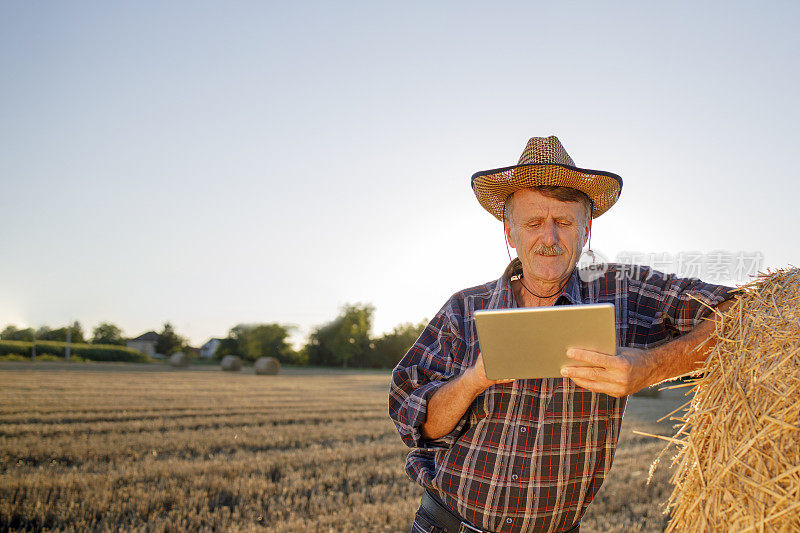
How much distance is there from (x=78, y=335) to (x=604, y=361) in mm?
85072

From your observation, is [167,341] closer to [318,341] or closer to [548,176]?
[318,341]

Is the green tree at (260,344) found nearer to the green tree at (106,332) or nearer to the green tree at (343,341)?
the green tree at (343,341)

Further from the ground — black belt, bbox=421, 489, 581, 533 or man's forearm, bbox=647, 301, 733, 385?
man's forearm, bbox=647, 301, 733, 385

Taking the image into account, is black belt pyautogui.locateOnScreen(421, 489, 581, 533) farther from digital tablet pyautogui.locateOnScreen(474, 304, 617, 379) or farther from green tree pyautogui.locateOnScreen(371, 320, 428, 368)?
green tree pyautogui.locateOnScreen(371, 320, 428, 368)

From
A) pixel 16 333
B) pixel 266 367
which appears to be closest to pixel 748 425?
pixel 266 367

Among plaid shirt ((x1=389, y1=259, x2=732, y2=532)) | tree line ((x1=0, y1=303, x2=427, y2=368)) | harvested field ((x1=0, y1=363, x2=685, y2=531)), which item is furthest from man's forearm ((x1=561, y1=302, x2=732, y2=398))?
tree line ((x1=0, y1=303, x2=427, y2=368))

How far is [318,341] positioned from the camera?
225 feet

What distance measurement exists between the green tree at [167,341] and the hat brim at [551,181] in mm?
75639

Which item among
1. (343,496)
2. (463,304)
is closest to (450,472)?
(463,304)

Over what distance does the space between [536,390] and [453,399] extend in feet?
1.27

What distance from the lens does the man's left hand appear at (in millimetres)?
1709

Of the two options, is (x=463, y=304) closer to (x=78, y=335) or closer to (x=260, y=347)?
(x=260, y=347)

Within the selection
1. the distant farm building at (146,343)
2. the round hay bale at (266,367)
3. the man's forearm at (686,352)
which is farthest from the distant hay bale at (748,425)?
the distant farm building at (146,343)

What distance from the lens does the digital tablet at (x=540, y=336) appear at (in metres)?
1.61
